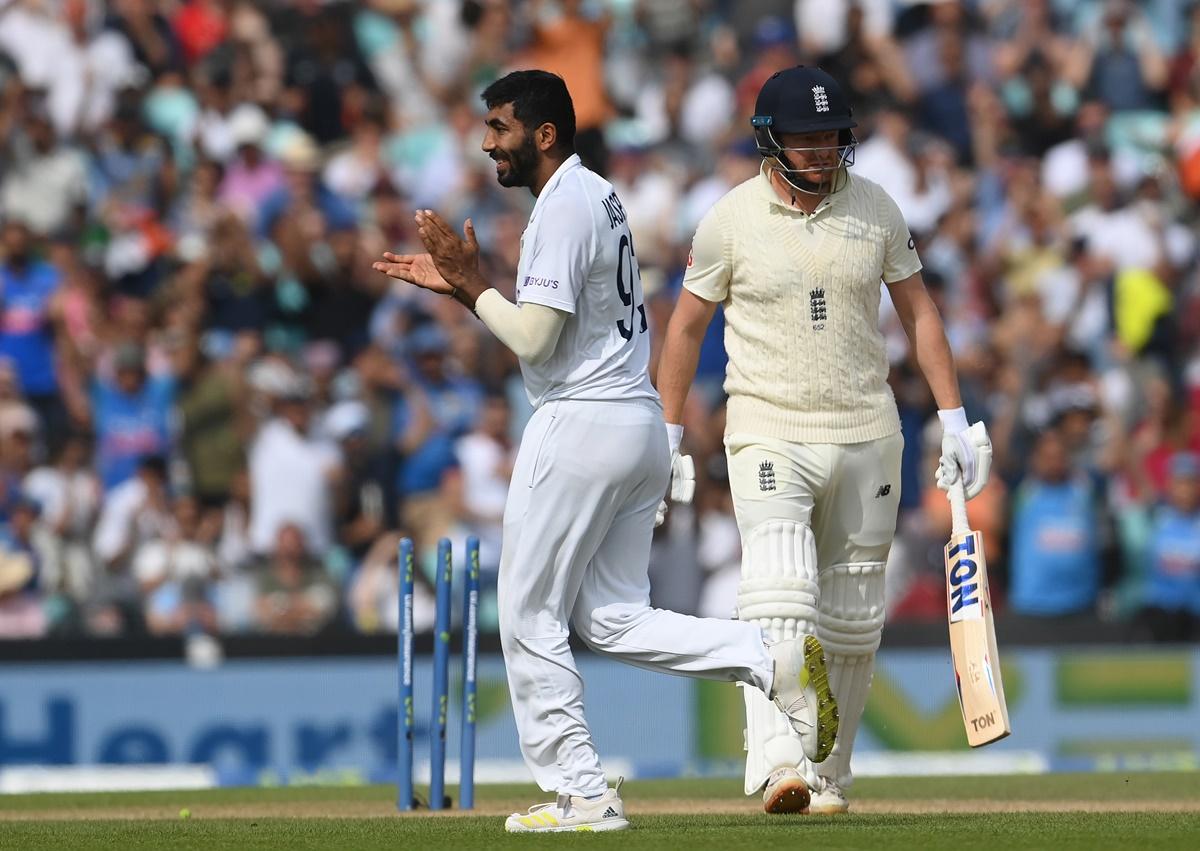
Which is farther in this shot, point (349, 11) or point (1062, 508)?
point (349, 11)

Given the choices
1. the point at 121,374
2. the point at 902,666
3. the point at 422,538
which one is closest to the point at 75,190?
the point at 121,374

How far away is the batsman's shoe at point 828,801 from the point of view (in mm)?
7812

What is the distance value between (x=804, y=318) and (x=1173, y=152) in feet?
31.0

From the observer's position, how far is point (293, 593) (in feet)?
41.9

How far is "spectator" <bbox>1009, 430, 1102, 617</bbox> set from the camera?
41.9 feet

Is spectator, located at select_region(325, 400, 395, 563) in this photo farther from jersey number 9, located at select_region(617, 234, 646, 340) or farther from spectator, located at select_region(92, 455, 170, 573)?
jersey number 9, located at select_region(617, 234, 646, 340)

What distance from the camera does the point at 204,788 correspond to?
11234mm

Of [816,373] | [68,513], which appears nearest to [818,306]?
[816,373]

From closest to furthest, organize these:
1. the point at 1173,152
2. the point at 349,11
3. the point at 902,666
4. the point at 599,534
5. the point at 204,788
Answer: the point at 599,534 < the point at 204,788 < the point at 902,666 < the point at 1173,152 < the point at 349,11

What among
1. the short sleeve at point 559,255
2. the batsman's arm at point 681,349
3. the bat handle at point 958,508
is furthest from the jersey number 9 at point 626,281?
the bat handle at point 958,508

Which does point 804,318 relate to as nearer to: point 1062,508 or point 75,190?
point 1062,508

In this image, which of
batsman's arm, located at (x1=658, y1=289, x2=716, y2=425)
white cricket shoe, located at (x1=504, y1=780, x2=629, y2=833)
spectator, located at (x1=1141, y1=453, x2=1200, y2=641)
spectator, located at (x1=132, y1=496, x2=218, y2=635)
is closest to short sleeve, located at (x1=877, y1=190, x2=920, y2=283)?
batsman's arm, located at (x1=658, y1=289, x2=716, y2=425)

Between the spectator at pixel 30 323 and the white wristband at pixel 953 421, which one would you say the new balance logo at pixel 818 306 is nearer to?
the white wristband at pixel 953 421

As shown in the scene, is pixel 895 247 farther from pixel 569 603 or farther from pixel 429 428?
pixel 429 428
